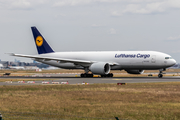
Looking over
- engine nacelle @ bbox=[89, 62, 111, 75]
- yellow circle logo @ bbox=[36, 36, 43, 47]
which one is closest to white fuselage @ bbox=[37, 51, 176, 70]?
engine nacelle @ bbox=[89, 62, 111, 75]

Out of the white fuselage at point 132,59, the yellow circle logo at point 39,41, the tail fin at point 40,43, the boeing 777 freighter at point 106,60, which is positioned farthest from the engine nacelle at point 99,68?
the yellow circle logo at point 39,41

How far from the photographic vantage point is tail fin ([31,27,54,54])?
64750 mm

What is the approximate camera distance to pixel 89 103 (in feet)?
69.8

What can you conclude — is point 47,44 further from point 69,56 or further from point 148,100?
point 148,100

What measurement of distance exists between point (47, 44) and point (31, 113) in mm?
48795

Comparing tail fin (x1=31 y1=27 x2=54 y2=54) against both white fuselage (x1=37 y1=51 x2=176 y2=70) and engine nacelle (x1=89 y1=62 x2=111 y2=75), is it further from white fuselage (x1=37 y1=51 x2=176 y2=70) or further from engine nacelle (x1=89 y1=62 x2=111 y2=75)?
engine nacelle (x1=89 y1=62 x2=111 y2=75)

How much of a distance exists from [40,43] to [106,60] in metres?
15.4

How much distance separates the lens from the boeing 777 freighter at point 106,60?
2100 inches

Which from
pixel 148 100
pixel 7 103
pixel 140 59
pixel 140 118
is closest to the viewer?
pixel 140 118

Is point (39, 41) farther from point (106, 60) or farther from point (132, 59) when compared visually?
point (132, 59)

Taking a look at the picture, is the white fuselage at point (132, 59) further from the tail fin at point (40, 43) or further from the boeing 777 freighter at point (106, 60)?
the tail fin at point (40, 43)

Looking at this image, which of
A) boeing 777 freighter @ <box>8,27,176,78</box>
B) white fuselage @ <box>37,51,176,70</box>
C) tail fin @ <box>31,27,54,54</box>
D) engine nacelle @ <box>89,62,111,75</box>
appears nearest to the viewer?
white fuselage @ <box>37,51,176,70</box>

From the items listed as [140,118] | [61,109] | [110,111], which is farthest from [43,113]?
[140,118]

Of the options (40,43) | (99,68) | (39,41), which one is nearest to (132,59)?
(99,68)
